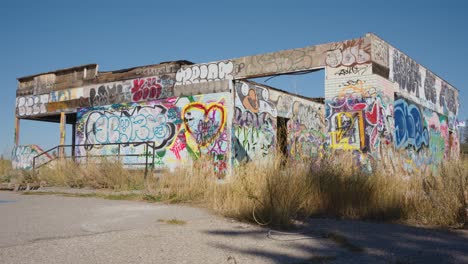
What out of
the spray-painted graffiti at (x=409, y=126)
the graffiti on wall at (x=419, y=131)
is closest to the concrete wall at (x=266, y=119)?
the spray-painted graffiti at (x=409, y=126)

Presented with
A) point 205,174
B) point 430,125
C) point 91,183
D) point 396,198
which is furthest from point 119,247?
point 430,125

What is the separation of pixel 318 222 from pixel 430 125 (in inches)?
502

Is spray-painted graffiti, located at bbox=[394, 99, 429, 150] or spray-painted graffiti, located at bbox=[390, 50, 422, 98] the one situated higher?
spray-painted graffiti, located at bbox=[390, 50, 422, 98]

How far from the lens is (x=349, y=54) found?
1083cm

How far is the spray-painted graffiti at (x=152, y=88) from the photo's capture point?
14828 mm

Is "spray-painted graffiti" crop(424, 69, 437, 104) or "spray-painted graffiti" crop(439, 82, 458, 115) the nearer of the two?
"spray-painted graffiti" crop(424, 69, 437, 104)

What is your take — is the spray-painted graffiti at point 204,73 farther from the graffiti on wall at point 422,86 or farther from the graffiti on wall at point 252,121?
the graffiti on wall at point 422,86

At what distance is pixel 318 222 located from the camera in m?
5.10

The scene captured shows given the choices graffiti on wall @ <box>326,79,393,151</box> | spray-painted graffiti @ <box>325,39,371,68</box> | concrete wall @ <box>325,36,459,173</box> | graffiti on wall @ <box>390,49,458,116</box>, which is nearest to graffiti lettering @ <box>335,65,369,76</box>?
concrete wall @ <box>325,36,459,173</box>

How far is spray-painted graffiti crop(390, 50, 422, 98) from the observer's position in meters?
12.1

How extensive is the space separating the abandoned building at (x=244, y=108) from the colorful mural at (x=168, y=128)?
36 mm

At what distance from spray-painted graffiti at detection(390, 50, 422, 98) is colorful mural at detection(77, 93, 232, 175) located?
520 centimetres

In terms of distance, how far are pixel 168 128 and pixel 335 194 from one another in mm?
9894

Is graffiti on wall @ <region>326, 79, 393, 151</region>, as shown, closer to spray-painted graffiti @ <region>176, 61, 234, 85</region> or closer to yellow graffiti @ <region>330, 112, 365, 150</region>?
yellow graffiti @ <region>330, 112, 365, 150</region>
